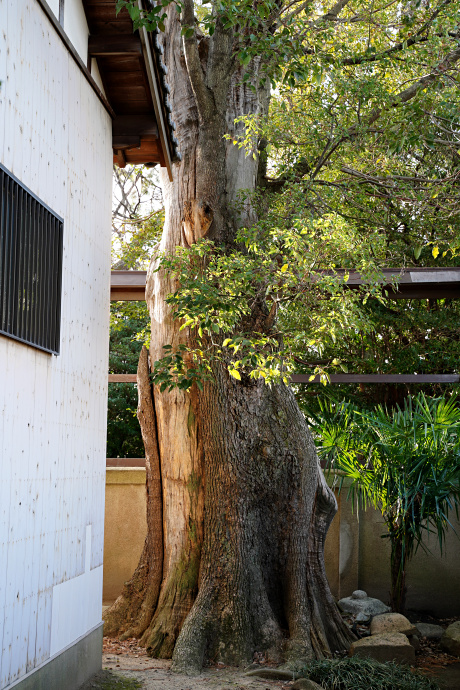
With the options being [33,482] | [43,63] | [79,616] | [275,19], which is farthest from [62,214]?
[275,19]

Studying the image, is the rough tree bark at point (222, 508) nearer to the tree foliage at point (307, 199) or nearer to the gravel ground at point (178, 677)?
the gravel ground at point (178, 677)

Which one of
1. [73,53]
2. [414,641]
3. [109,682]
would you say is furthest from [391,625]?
[73,53]

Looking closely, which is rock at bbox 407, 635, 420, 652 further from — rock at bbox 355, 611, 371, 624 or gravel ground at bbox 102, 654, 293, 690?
gravel ground at bbox 102, 654, 293, 690

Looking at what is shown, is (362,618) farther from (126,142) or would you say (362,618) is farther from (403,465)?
(126,142)

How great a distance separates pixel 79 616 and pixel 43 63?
A: 387cm

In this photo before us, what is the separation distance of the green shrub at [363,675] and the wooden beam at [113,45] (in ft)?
17.9

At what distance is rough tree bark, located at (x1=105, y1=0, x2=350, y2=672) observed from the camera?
616cm

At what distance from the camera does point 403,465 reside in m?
6.71

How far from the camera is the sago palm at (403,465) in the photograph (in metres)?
6.53

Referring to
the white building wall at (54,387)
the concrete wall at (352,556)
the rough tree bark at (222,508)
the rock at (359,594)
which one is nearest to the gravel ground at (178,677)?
the rough tree bark at (222,508)

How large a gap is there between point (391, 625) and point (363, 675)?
1200mm

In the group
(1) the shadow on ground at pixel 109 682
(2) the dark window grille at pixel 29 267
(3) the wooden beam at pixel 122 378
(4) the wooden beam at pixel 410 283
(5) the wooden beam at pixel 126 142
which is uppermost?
(5) the wooden beam at pixel 126 142

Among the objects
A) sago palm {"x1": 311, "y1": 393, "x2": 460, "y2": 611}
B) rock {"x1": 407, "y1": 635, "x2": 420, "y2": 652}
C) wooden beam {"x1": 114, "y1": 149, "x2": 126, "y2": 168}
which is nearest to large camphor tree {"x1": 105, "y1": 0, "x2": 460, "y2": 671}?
sago palm {"x1": 311, "y1": 393, "x2": 460, "y2": 611}

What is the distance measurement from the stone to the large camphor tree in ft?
2.12
